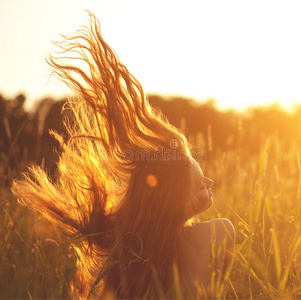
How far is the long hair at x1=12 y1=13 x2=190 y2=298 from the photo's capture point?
1926mm

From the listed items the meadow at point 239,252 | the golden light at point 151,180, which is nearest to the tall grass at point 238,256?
the meadow at point 239,252

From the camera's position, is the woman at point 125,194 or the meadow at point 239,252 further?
the woman at point 125,194

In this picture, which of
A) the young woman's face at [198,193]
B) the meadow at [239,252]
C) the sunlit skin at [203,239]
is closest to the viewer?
the meadow at [239,252]

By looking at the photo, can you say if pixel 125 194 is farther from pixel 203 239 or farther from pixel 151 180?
pixel 203 239

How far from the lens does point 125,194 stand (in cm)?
207

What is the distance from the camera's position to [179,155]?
208 centimetres

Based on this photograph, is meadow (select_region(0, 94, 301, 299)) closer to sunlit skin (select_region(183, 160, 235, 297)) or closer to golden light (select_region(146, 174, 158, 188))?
sunlit skin (select_region(183, 160, 235, 297))

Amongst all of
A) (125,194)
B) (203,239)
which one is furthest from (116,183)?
(203,239)

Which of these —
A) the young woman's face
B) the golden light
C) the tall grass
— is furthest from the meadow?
the golden light

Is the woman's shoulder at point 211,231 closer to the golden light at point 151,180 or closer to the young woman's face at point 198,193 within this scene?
the young woman's face at point 198,193

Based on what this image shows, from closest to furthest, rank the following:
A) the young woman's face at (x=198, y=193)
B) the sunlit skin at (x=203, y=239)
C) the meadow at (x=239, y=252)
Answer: the meadow at (x=239, y=252) → the sunlit skin at (x=203, y=239) → the young woman's face at (x=198, y=193)

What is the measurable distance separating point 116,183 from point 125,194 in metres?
0.24

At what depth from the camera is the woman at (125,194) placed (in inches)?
75.2

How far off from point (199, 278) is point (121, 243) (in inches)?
15.5
